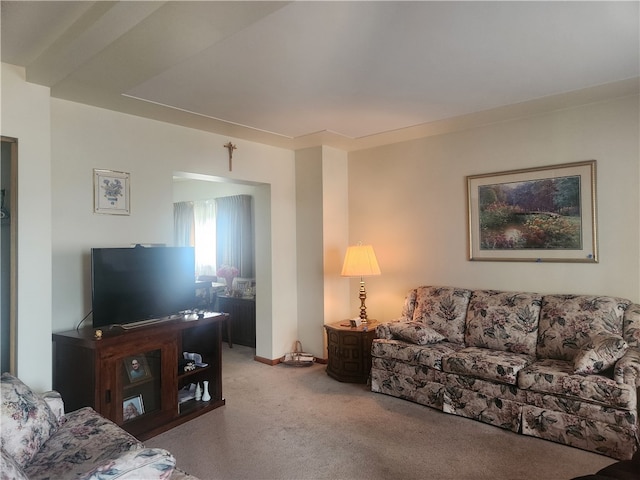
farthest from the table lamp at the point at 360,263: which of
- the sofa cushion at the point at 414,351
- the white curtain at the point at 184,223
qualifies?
the white curtain at the point at 184,223

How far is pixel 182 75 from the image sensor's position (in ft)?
8.91

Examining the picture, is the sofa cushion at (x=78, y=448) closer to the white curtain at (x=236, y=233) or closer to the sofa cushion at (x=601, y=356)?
the sofa cushion at (x=601, y=356)

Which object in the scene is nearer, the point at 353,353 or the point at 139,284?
the point at 139,284

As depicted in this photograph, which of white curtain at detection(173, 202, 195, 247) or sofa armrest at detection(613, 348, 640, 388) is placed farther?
white curtain at detection(173, 202, 195, 247)

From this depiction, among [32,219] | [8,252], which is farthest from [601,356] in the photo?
[8,252]

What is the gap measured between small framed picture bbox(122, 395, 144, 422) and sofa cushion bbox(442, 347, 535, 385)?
236 cm

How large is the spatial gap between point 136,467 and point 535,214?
3606 mm

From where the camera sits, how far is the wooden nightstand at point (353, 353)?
4.04 meters

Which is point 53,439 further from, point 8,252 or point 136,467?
point 8,252

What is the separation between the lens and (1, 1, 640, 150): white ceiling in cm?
197

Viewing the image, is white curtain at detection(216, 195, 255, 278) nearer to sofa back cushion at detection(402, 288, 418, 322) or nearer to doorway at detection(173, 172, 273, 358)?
doorway at detection(173, 172, 273, 358)

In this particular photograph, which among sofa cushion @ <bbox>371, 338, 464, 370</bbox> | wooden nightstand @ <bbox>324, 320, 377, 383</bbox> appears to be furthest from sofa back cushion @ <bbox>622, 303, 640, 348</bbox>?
wooden nightstand @ <bbox>324, 320, 377, 383</bbox>

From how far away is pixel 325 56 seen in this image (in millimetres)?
2461

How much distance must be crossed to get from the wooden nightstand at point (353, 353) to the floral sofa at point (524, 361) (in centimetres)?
22
